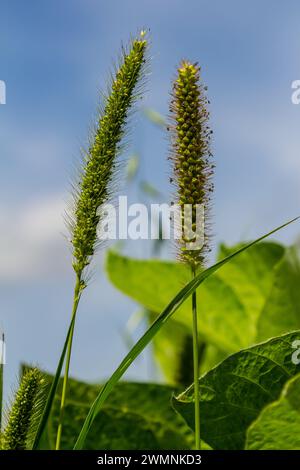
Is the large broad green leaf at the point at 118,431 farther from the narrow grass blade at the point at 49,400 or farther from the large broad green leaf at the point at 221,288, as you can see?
the large broad green leaf at the point at 221,288

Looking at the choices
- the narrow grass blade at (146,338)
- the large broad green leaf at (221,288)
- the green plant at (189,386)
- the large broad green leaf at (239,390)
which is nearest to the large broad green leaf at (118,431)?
the green plant at (189,386)

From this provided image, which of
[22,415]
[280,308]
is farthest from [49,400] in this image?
[280,308]

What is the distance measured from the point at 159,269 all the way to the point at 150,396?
59 centimetres

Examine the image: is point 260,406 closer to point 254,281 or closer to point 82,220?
point 82,220

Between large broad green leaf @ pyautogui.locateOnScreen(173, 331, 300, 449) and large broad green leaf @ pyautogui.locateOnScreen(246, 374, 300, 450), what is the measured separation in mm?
64

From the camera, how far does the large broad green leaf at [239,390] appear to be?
138 cm

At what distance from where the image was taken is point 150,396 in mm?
2086

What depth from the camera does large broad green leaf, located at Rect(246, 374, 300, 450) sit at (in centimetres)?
129

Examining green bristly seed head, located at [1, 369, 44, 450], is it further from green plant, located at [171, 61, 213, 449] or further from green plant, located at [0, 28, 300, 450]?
green plant, located at [171, 61, 213, 449]

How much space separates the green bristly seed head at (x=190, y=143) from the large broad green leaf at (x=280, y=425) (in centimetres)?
23

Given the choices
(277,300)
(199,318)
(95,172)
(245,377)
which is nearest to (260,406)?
(245,377)

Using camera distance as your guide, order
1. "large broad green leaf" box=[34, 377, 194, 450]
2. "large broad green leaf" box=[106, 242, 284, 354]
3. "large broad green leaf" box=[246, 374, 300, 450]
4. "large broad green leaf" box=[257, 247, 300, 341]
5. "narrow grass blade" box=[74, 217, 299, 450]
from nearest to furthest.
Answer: "narrow grass blade" box=[74, 217, 299, 450] → "large broad green leaf" box=[246, 374, 300, 450] → "large broad green leaf" box=[34, 377, 194, 450] → "large broad green leaf" box=[257, 247, 300, 341] → "large broad green leaf" box=[106, 242, 284, 354]

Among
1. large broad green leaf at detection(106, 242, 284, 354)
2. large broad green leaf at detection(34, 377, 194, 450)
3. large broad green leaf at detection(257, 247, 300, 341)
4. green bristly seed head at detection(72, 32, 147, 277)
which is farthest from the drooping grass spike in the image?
large broad green leaf at detection(106, 242, 284, 354)

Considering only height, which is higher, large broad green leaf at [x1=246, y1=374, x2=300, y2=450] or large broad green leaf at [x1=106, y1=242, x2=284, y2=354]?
large broad green leaf at [x1=106, y1=242, x2=284, y2=354]
